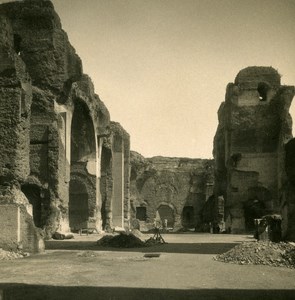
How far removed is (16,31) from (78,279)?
38.5ft

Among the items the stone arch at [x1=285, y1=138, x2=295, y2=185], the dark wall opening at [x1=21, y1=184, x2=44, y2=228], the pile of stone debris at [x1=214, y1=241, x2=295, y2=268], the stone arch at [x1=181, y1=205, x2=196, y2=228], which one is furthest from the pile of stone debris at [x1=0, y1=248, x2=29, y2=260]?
the stone arch at [x1=181, y1=205, x2=196, y2=228]

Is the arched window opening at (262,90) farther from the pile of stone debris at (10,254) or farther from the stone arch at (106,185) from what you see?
the pile of stone debris at (10,254)

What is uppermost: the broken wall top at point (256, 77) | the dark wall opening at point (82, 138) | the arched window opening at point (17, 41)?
the broken wall top at point (256, 77)

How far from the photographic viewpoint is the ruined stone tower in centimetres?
2391

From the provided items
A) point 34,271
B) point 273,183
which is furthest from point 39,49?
point 273,183

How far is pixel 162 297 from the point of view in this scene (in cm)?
505

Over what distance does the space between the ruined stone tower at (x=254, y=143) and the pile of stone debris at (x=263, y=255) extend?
48.8ft

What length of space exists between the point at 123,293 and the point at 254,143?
67.2 ft

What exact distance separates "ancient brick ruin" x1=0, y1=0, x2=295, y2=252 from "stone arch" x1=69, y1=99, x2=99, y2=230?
49 millimetres

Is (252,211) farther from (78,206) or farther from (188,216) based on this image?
(188,216)

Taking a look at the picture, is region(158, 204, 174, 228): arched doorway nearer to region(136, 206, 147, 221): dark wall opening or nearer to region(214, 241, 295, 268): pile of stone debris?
region(136, 206, 147, 221): dark wall opening

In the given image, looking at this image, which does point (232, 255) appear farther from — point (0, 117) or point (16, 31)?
point (16, 31)

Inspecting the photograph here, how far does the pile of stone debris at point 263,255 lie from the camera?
8259mm

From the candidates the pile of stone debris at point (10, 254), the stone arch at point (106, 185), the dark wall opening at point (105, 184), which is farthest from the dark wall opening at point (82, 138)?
the pile of stone debris at point (10, 254)
